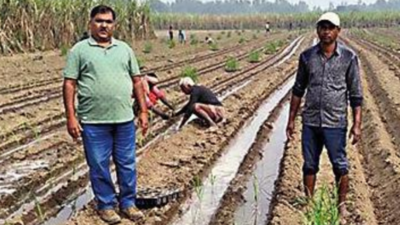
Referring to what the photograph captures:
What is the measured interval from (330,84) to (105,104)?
1.80 metres

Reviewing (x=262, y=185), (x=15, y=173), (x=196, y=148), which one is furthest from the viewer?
(x=196, y=148)

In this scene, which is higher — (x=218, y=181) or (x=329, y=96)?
(x=329, y=96)

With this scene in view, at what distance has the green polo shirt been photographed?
5.61 meters

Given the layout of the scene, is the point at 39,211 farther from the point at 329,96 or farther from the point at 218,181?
the point at 329,96

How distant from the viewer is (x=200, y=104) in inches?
398

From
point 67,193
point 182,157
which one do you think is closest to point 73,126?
point 67,193

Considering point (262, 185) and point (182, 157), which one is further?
point (182, 157)

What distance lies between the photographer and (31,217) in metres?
6.25

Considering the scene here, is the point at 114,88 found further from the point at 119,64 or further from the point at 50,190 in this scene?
the point at 50,190

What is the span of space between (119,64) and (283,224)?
1.85m

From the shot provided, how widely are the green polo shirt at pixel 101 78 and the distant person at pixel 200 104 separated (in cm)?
427

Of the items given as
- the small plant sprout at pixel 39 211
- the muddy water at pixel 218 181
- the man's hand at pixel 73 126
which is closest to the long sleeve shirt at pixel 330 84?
the muddy water at pixel 218 181

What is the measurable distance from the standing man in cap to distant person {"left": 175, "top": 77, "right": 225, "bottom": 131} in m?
4.28

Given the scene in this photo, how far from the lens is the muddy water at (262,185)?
20.6 ft
